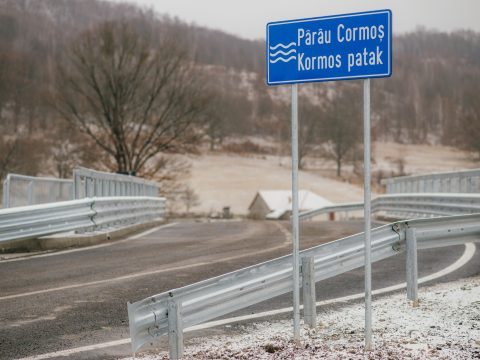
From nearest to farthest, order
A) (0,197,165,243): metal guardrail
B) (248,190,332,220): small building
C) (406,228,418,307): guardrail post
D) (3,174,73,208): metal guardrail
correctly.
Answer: (406,228,418,307): guardrail post → (0,197,165,243): metal guardrail → (3,174,73,208): metal guardrail → (248,190,332,220): small building

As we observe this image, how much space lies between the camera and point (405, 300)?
676cm

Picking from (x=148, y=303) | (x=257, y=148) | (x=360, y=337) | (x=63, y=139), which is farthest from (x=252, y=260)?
(x=257, y=148)

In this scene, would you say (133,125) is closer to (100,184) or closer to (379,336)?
(100,184)

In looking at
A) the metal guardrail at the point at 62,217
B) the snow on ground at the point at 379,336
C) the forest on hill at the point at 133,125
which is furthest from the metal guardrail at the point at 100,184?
the forest on hill at the point at 133,125

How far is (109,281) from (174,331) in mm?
4134

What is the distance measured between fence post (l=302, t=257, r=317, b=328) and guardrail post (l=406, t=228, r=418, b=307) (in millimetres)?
1445

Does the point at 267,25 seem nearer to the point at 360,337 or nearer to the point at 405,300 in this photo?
the point at 360,337

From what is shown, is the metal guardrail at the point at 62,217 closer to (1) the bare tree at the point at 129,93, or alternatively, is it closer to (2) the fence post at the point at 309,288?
(2) the fence post at the point at 309,288

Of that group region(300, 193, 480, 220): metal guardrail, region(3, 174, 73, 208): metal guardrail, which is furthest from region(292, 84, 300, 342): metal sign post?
region(300, 193, 480, 220): metal guardrail

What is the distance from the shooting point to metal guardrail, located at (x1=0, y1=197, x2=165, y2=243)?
11.2m

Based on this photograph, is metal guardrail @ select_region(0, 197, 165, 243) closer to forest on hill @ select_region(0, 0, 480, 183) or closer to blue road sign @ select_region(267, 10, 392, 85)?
blue road sign @ select_region(267, 10, 392, 85)

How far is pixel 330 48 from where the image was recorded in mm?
4652

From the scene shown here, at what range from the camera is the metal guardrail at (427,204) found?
15895 mm

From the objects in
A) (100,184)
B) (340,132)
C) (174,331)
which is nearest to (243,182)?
(340,132)
